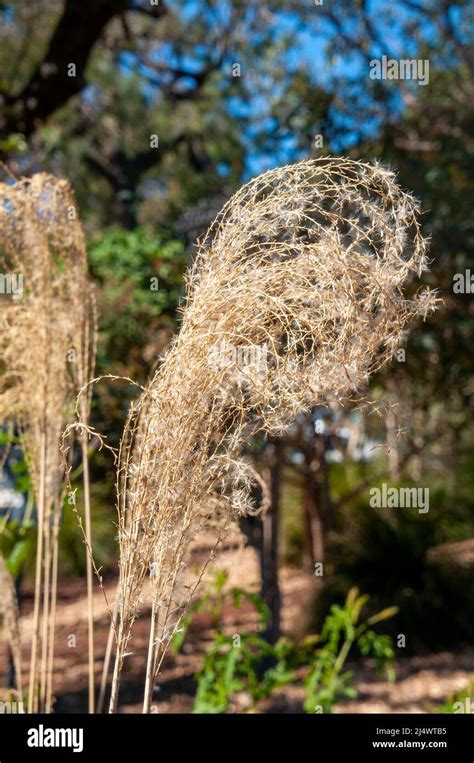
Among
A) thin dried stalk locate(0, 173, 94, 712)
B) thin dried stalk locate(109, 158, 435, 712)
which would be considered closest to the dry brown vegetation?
thin dried stalk locate(109, 158, 435, 712)

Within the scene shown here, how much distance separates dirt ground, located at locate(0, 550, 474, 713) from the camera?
4.78 m

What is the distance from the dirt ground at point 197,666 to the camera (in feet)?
15.7

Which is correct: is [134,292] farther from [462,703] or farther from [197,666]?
[462,703]

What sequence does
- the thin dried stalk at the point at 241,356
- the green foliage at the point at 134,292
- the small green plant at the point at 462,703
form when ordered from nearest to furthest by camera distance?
1. the thin dried stalk at the point at 241,356
2. the small green plant at the point at 462,703
3. the green foliage at the point at 134,292

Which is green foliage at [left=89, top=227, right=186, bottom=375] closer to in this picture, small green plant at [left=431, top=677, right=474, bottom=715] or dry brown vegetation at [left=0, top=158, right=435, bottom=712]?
small green plant at [left=431, top=677, right=474, bottom=715]

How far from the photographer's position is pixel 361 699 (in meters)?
4.94

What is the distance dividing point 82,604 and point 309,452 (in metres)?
2.20

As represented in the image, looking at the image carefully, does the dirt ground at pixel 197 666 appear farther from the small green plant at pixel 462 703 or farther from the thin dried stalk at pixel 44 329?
the thin dried stalk at pixel 44 329

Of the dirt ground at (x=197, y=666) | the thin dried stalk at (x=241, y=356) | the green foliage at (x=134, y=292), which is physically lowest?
the dirt ground at (x=197, y=666)

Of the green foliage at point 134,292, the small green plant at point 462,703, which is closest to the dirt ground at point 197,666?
the small green plant at point 462,703

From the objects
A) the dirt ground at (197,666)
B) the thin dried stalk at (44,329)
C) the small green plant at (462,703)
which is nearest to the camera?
the thin dried stalk at (44,329)

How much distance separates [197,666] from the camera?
5.34 m
